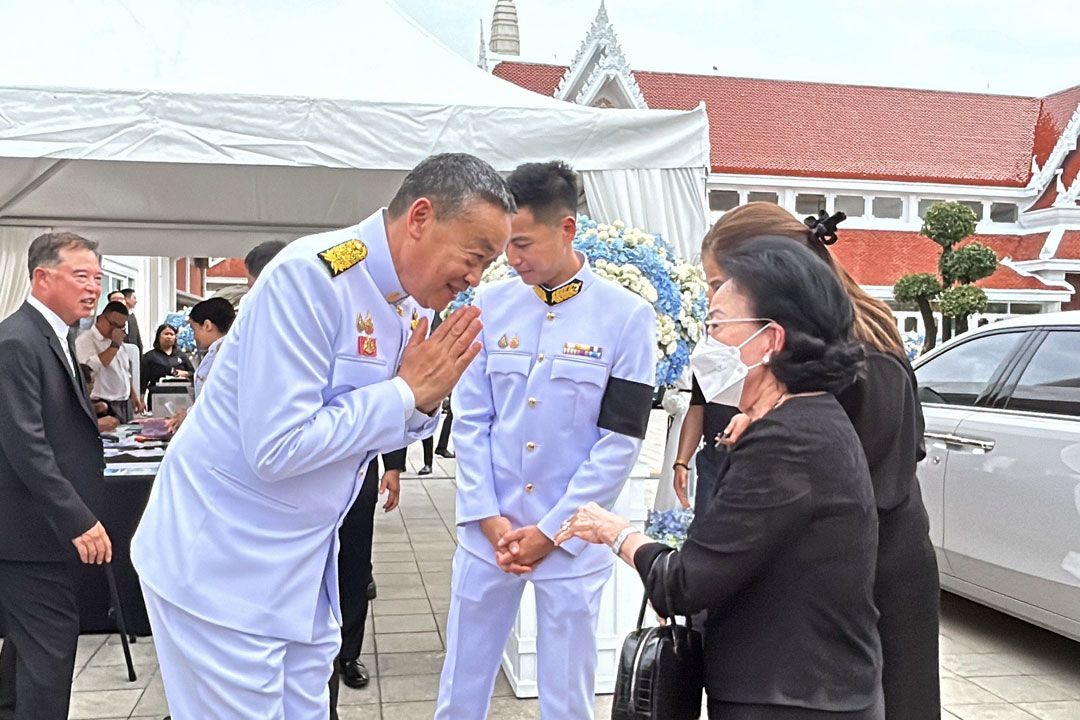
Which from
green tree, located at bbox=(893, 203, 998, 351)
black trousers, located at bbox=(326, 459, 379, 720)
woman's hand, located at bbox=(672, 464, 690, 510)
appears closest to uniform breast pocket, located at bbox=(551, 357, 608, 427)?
woman's hand, located at bbox=(672, 464, 690, 510)

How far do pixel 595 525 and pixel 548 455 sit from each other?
30.0 inches

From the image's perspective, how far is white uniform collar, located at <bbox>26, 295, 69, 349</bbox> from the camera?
3.08m

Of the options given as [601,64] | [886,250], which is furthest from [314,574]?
[886,250]

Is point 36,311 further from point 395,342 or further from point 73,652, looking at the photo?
point 395,342

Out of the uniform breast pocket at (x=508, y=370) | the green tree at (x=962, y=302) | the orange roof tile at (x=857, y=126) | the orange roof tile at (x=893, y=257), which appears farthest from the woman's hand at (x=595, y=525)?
the orange roof tile at (x=893, y=257)

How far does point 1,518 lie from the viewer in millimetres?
2939

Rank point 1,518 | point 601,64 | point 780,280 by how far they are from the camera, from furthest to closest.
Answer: point 601,64 → point 1,518 → point 780,280

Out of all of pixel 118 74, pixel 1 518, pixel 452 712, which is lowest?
pixel 452 712

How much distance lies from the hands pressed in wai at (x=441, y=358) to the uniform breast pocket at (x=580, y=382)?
0.94 m

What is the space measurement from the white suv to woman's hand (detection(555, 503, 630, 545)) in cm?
290

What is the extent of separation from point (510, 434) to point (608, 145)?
2.43 meters

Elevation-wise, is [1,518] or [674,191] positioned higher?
[674,191]

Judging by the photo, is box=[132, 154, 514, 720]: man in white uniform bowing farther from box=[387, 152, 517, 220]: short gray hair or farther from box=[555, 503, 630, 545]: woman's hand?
box=[555, 503, 630, 545]: woman's hand

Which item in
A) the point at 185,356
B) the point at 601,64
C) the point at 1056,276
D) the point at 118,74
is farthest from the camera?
the point at 1056,276
